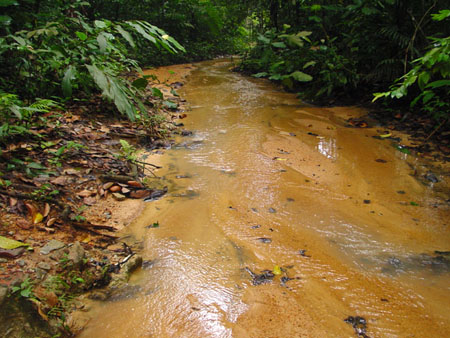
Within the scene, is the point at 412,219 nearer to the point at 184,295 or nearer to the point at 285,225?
the point at 285,225

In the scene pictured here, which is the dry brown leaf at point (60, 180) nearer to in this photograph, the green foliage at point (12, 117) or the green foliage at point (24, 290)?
the green foliage at point (12, 117)

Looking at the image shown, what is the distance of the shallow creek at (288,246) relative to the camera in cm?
149

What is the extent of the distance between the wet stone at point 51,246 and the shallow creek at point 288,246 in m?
0.43

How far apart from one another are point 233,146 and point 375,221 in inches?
79.5

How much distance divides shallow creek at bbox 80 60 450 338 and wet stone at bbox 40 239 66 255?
16.9 inches

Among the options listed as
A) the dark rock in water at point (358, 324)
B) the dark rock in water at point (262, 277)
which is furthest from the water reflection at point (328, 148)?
the dark rock in water at point (358, 324)

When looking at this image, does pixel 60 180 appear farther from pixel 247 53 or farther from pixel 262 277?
pixel 247 53

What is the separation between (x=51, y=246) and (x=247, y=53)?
10.0 m

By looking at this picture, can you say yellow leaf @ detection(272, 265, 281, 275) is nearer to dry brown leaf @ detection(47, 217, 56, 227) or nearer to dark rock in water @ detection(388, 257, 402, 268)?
dark rock in water @ detection(388, 257, 402, 268)

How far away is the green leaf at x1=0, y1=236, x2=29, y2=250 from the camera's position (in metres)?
1.50

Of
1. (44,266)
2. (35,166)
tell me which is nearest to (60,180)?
(35,166)

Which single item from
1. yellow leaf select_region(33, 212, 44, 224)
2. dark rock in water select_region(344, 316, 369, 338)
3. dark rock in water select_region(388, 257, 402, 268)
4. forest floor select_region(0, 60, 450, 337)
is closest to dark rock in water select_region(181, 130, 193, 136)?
forest floor select_region(0, 60, 450, 337)

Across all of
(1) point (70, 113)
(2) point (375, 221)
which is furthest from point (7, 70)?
(2) point (375, 221)

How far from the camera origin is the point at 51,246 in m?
1.67
